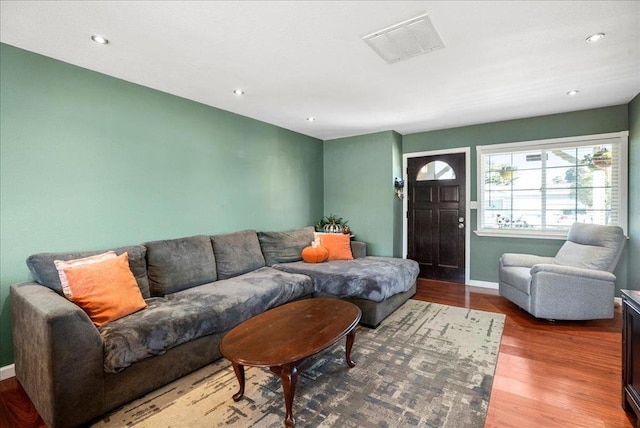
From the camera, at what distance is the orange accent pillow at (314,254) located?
3912mm

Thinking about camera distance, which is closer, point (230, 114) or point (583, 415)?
point (583, 415)

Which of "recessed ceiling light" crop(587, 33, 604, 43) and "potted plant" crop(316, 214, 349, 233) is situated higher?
"recessed ceiling light" crop(587, 33, 604, 43)

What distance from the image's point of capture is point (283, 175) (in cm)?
464

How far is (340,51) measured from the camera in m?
2.30

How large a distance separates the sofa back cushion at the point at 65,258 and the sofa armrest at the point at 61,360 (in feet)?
0.98

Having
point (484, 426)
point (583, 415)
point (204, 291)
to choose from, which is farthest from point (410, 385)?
point (204, 291)

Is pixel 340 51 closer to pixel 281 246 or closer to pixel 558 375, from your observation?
pixel 281 246

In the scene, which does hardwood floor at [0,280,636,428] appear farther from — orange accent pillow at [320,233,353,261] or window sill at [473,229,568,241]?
orange accent pillow at [320,233,353,261]

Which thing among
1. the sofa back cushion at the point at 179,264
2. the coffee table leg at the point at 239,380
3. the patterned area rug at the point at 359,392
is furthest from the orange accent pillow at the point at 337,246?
the coffee table leg at the point at 239,380

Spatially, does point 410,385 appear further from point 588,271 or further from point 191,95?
point 191,95

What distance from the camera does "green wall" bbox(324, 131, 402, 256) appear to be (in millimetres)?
4805

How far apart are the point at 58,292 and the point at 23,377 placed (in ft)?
1.84

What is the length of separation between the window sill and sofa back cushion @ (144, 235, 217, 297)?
3.86m

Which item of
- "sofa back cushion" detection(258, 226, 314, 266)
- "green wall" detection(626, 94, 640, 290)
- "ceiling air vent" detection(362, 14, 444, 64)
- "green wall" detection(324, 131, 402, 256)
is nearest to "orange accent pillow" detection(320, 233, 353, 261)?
"sofa back cushion" detection(258, 226, 314, 266)
